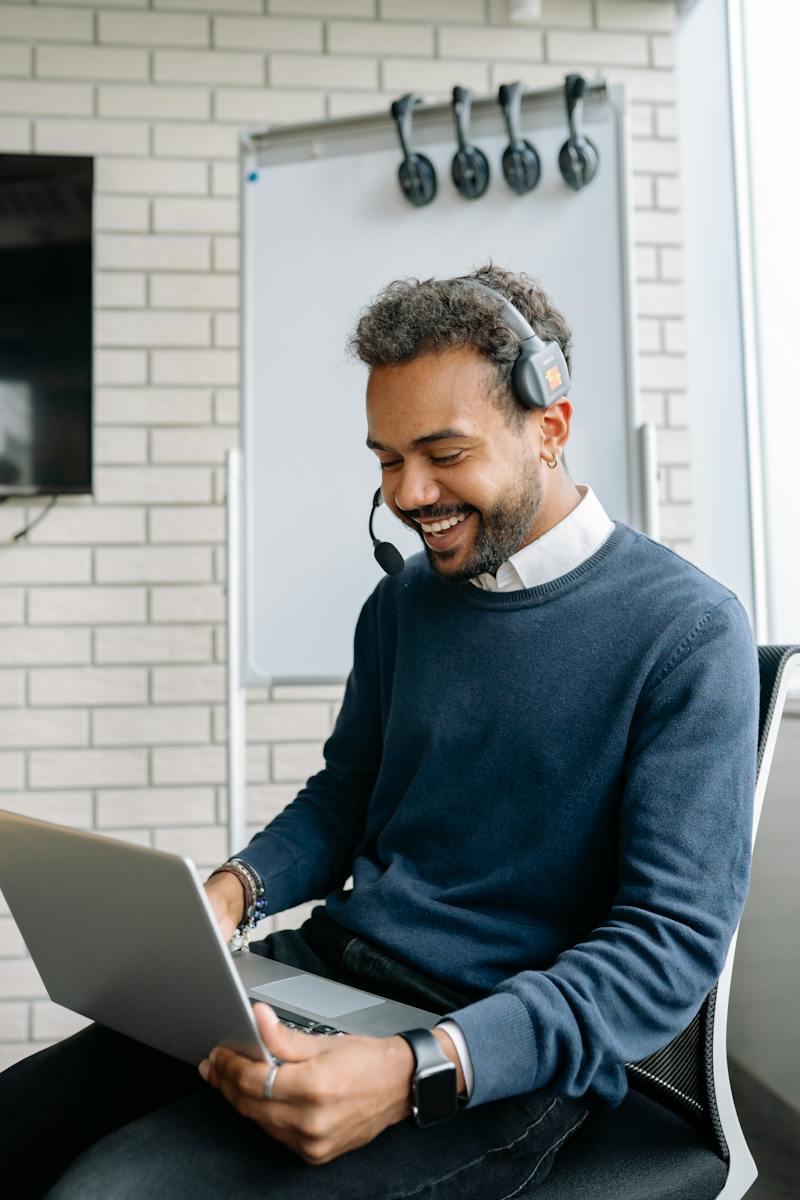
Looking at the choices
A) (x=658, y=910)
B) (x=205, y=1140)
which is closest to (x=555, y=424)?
(x=658, y=910)

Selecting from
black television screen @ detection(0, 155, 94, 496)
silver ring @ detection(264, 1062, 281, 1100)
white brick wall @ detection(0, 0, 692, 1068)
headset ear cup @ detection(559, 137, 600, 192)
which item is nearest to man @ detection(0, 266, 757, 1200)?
silver ring @ detection(264, 1062, 281, 1100)

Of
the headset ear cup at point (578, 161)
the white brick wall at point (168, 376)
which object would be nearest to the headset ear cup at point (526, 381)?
the headset ear cup at point (578, 161)

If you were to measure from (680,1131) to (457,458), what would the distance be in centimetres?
69

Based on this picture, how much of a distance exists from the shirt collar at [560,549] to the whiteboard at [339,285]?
0.73m

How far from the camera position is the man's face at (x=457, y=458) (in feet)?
3.70

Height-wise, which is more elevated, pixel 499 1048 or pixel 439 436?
pixel 439 436

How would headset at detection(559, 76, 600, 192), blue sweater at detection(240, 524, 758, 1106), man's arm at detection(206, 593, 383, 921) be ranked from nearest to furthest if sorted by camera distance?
blue sweater at detection(240, 524, 758, 1106), man's arm at detection(206, 593, 383, 921), headset at detection(559, 76, 600, 192)

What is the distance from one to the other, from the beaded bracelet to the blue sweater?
0.06ft

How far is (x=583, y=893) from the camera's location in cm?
105

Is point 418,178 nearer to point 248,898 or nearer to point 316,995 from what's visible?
point 248,898

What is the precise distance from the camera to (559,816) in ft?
3.46

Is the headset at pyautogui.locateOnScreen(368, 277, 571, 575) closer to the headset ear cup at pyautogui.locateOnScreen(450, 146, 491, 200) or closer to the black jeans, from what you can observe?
the black jeans

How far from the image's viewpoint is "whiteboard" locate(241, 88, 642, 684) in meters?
1.91

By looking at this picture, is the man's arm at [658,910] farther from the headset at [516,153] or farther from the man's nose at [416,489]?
the headset at [516,153]
